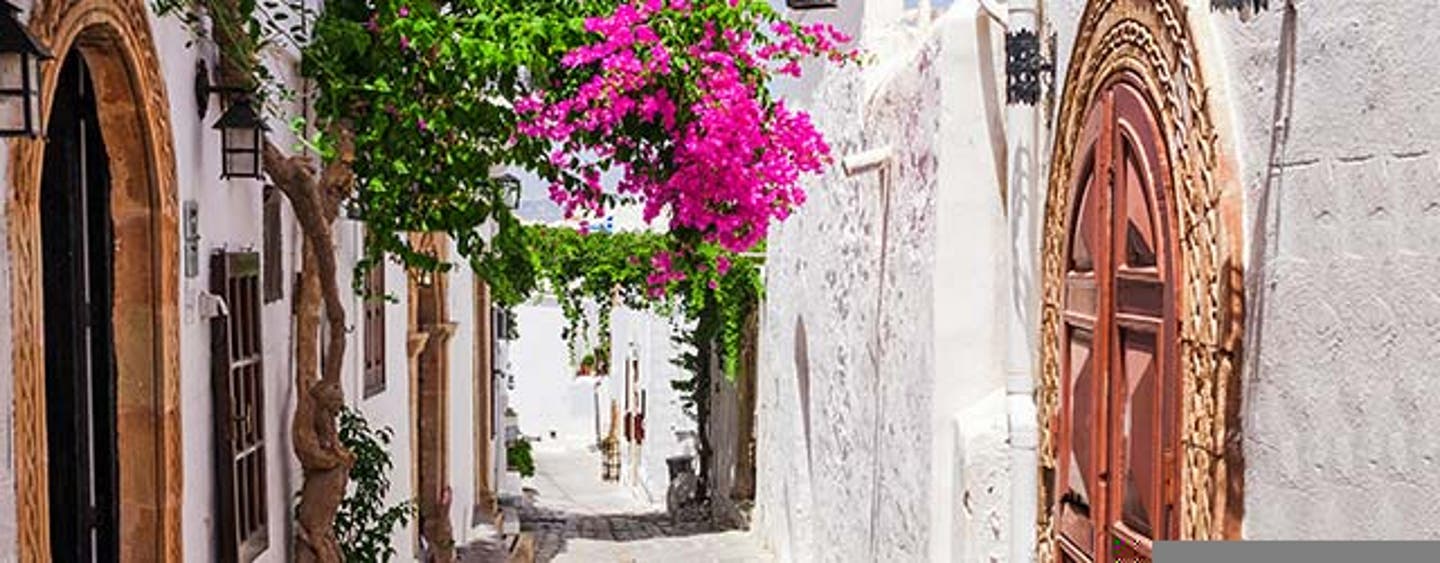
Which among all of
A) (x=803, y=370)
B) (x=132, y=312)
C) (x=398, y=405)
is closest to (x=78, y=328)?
(x=132, y=312)

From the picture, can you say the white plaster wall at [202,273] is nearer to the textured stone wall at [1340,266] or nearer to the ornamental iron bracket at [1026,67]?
the ornamental iron bracket at [1026,67]

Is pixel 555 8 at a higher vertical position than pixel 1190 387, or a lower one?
higher

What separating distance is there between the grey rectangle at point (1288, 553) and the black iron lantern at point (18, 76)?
120 inches

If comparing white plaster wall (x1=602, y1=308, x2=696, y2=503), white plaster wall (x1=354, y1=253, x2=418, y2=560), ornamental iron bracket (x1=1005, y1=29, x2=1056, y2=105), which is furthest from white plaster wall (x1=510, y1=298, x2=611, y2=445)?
ornamental iron bracket (x1=1005, y1=29, x2=1056, y2=105)

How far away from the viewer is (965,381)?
715 centimetres

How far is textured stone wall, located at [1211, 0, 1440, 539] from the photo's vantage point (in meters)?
2.89

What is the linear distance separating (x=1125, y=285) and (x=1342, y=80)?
1493 mm

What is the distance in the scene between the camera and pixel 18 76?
4.24 m

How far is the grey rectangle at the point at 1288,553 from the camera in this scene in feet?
6.23

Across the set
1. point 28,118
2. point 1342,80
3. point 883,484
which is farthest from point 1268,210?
point 883,484

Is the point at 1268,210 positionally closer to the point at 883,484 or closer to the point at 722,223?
Result: the point at 722,223

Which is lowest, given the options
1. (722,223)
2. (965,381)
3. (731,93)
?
(965,381)

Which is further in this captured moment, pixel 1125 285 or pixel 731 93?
pixel 731 93

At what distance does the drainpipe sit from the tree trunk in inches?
112
